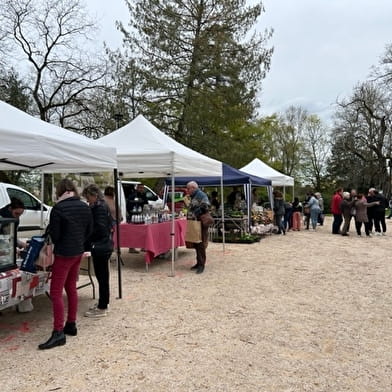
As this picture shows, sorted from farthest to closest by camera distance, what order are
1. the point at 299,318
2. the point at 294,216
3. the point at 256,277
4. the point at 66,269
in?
1. the point at 294,216
2. the point at 256,277
3. the point at 299,318
4. the point at 66,269

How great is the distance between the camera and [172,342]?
3734 mm

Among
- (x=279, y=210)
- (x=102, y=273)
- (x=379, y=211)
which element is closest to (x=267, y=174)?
(x=279, y=210)

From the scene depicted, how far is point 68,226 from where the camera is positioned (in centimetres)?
347

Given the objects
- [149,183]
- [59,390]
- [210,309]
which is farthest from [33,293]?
[149,183]

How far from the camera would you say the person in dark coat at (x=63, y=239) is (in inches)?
136

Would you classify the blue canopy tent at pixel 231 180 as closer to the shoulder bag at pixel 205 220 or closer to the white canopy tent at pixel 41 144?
the shoulder bag at pixel 205 220

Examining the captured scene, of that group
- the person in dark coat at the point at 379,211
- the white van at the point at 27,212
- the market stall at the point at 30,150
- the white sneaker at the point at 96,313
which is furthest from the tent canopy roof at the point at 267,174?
the white sneaker at the point at 96,313

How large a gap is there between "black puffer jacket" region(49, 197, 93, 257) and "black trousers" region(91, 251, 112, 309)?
754 mm

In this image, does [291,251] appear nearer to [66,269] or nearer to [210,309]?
[210,309]

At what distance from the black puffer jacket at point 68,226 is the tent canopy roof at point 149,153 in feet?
9.76

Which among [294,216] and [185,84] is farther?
[185,84]

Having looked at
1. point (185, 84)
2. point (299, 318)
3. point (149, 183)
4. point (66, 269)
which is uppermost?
point (185, 84)

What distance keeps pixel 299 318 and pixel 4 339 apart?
A: 313cm

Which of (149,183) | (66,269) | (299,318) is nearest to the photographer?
(66,269)
